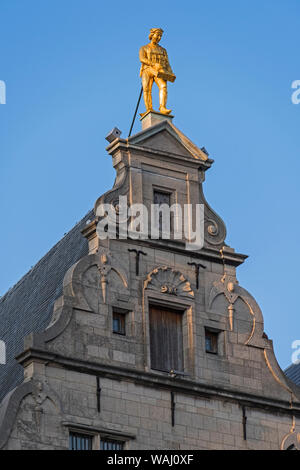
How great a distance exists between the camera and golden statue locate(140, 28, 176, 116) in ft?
180

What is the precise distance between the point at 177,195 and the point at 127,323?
477 cm

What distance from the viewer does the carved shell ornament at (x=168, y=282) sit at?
51.4 meters

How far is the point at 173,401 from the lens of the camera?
50.1 metres

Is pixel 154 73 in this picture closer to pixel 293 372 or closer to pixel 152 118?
pixel 152 118

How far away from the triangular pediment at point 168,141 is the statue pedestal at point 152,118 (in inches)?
21.2

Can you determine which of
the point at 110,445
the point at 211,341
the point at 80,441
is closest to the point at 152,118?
the point at 211,341

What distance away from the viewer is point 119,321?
5066 centimetres

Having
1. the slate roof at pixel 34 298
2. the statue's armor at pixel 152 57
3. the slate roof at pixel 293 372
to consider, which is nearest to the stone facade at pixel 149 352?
the statue's armor at pixel 152 57

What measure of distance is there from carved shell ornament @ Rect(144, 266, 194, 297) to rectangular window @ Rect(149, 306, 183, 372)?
21.6 inches

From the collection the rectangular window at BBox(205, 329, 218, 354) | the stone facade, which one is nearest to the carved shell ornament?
the stone facade

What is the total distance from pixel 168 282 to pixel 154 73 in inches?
274

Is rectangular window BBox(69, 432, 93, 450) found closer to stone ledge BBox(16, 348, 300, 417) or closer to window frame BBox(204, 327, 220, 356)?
stone ledge BBox(16, 348, 300, 417)

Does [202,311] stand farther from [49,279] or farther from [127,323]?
[49,279]
